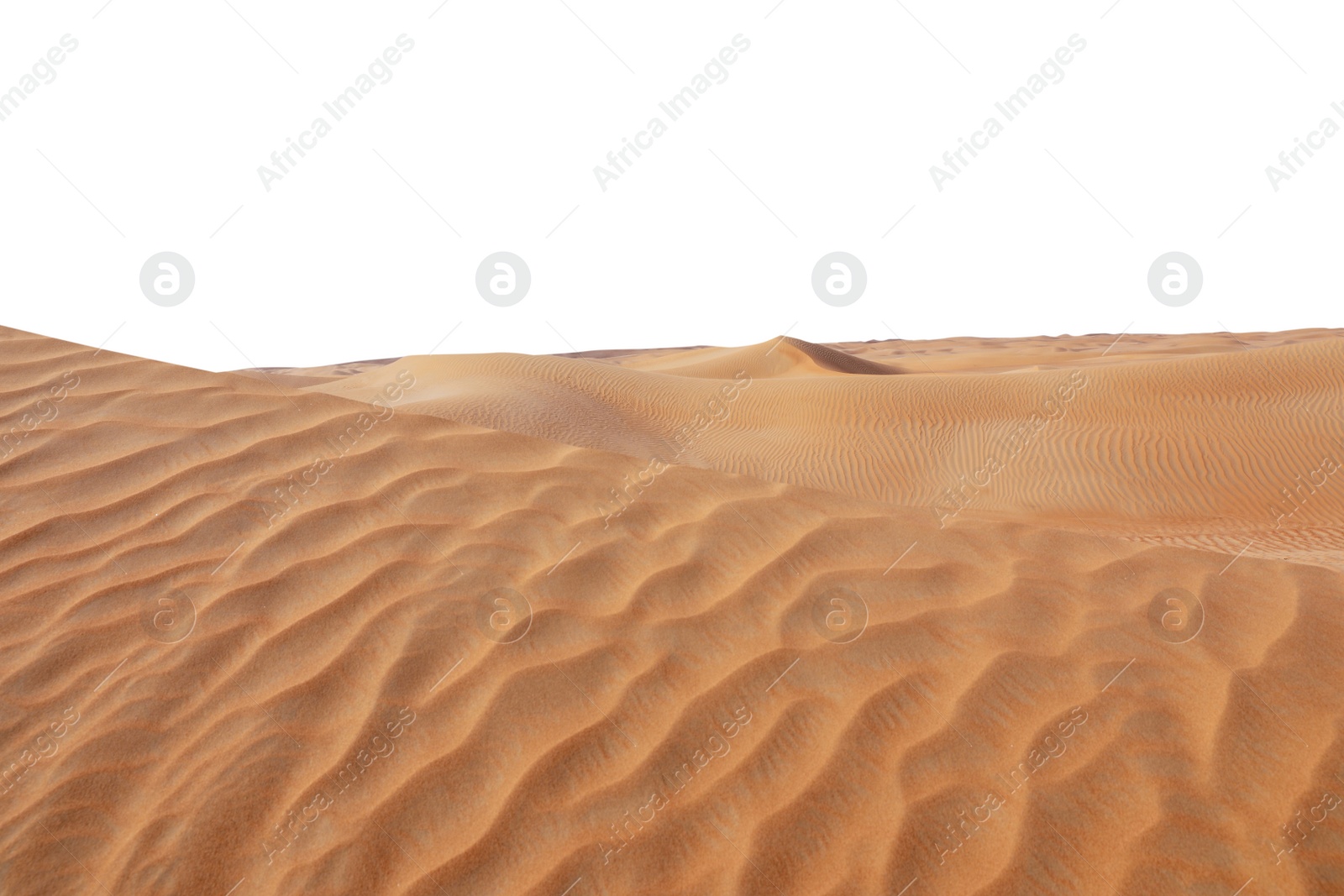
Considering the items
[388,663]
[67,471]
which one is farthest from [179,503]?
[388,663]

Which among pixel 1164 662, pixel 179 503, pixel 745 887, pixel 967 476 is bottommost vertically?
pixel 179 503

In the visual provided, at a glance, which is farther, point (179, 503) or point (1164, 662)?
point (179, 503)

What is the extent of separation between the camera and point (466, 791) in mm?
2129

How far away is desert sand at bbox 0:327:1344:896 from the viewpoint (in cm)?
199

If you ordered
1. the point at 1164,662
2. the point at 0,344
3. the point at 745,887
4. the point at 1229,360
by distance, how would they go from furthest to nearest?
the point at 1229,360
the point at 0,344
the point at 1164,662
the point at 745,887

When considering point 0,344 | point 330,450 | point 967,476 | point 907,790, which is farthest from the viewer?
point 967,476

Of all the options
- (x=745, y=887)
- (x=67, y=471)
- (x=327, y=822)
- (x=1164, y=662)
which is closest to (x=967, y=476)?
(x=1164, y=662)

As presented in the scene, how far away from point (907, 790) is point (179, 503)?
2.54 meters

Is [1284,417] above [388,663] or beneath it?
above

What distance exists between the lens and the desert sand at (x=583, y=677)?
1994 millimetres

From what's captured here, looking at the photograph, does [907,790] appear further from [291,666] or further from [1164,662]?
[291,666]

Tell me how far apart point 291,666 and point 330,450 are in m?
1.09

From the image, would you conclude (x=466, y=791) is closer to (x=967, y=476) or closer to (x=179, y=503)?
(x=179, y=503)

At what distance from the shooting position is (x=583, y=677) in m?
2.36
